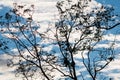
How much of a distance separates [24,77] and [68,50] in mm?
3941

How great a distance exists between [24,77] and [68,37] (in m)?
4.46

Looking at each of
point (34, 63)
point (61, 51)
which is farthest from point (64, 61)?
point (34, 63)

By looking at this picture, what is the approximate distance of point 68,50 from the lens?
22.4 metres

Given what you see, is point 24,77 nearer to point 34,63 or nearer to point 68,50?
point 34,63

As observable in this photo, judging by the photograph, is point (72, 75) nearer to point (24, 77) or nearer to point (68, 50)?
point (68, 50)

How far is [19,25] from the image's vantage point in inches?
903

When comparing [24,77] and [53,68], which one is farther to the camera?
[24,77]

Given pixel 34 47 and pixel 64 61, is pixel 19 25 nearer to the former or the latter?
pixel 34 47

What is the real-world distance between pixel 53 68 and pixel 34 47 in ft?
6.36

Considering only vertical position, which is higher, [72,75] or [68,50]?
[68,50]

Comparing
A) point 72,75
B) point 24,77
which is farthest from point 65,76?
point 24,77

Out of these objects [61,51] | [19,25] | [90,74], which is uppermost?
[19,25]

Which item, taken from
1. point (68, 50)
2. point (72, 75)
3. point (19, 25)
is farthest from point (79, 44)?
point (19, 25)

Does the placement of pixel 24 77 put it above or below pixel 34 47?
below
